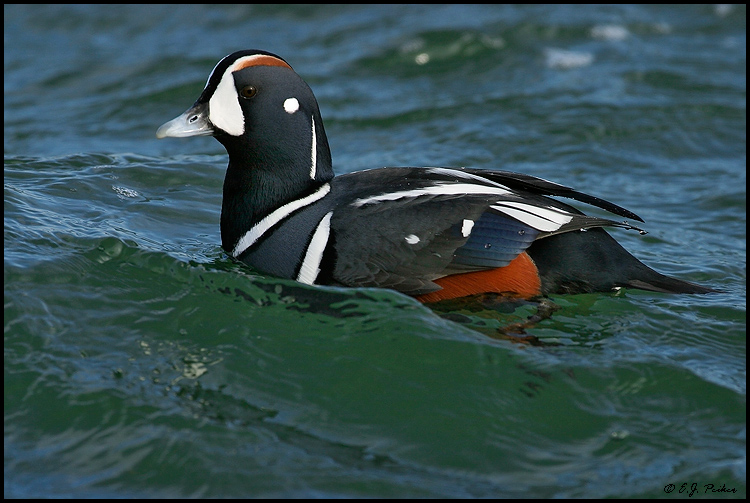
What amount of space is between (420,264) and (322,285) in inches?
23.9

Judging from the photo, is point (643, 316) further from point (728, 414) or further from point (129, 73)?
point (129, 73)

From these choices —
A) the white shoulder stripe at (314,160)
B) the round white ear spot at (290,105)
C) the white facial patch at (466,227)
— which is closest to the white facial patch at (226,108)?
the round white ear spot at (290,105)

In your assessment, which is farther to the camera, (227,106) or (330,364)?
(227,106)

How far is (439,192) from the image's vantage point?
5.46 m

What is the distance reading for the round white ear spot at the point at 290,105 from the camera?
562 cm

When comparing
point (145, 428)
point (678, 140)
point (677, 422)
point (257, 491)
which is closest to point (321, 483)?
point (257, 491)

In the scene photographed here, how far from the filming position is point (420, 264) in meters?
5.28

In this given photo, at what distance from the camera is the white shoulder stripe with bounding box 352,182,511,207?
541 centimetres

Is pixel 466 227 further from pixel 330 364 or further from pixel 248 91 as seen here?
pixel 248 91

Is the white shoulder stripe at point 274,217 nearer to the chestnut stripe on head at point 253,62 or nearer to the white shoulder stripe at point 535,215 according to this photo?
the chestnut stripe on head at point 253,62

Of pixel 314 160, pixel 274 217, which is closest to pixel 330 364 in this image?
pixel 274 217

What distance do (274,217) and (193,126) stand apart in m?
0.79

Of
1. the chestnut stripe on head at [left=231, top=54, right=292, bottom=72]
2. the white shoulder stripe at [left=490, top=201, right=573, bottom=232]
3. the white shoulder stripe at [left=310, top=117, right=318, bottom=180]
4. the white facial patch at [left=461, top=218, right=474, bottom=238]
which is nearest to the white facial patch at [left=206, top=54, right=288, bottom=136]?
the chestnut stripe on head at [left=231, top=54, right=292, bottom=72]

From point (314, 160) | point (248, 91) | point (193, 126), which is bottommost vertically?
point (314, 160)
